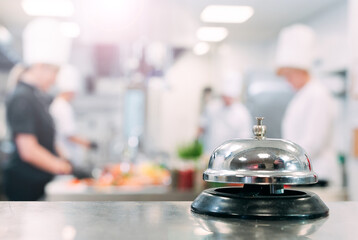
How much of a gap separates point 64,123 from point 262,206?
367cm

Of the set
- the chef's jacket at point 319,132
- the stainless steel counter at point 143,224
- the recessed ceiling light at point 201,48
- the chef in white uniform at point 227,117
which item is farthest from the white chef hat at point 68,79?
the stainless steel counter at point 143,224

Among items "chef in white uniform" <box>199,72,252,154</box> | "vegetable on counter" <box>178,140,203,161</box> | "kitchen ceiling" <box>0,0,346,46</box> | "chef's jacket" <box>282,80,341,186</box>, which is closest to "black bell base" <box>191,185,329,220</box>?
"vegetable on counter" <box>178,140,203,161</box>

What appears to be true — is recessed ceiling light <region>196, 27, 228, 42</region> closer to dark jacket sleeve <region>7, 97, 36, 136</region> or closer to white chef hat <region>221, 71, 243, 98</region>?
white chef hat <region>221, 71, 243, 98</region>

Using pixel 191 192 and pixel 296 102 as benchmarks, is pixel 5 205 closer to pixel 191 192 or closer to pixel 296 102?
pixel 191 192

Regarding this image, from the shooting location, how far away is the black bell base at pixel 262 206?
0.77 metres

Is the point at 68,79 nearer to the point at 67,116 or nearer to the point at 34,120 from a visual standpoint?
the point at 67,116

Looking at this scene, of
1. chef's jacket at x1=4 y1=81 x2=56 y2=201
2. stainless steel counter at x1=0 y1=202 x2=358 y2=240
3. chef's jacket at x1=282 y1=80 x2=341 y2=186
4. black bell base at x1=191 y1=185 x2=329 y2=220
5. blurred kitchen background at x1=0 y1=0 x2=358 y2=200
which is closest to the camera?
stainless steel counter at x1=0 y1=202 x2=358 y2=240

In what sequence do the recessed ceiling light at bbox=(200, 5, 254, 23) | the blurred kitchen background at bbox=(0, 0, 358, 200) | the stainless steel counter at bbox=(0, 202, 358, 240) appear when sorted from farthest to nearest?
the recessed ceiling light at bbox=(200, 5, 254, 23)
the blurred kitchen background at bbox=(0, 0, 358, 200)
the stainless steel counter at bbox=(0, 202, 358, 240)

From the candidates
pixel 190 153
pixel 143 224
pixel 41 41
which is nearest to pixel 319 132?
pixel 190 153

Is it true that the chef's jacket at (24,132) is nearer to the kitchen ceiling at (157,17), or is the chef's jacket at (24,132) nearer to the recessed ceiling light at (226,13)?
the kitchen ceiling at (157,17)

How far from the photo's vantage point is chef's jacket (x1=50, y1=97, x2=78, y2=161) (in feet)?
14.1

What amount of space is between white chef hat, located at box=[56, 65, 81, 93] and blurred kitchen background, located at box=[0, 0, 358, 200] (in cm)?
5

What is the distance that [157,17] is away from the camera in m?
4.52

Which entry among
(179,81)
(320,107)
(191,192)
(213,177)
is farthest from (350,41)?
(213,177)
